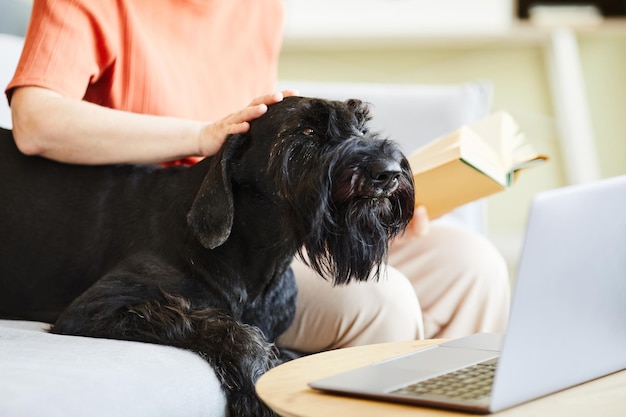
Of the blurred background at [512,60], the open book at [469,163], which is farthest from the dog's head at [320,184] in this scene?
the blurred background at [512,60]

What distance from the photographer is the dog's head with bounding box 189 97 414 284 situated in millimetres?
1340

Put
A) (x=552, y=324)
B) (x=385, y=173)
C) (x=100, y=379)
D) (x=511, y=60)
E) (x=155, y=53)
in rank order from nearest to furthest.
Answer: (x=552, y=324) < (x=100, y=379) < (x=385, y=173) < (x=155, y=53) < (x=511, y=60)

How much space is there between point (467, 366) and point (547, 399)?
0.45ft

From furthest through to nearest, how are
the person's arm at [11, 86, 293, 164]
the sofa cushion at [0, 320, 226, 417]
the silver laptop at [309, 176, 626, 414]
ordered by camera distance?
the person's arm at [11, 86, 293, 164], the sofa cushion at [0, 320, 226, 417], the silver laptop at [309, 176, 626, 414]

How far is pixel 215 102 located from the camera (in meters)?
1.97

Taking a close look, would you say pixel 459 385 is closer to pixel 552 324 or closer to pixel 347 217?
pixel 552 324

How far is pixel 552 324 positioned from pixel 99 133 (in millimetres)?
988

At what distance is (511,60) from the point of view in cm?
451

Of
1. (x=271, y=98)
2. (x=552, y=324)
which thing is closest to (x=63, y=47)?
(x=271, y=98)

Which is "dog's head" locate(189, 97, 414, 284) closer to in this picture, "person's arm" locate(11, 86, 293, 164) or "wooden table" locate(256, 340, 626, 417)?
"person's arm" locate(11, 86, 293, 164)

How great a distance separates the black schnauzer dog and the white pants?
0.11 meters

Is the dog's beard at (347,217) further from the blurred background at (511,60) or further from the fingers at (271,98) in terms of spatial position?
the blurred background at (511,60)

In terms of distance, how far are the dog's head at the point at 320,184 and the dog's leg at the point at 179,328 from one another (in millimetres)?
133

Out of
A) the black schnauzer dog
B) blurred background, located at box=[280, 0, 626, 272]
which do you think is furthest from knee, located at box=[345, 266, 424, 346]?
blurred background, located at box=[280, 0, 626, 272]
